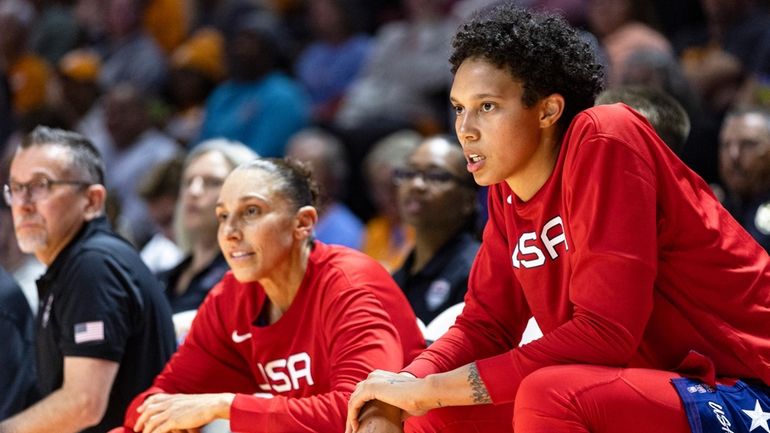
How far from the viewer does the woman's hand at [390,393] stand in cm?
293

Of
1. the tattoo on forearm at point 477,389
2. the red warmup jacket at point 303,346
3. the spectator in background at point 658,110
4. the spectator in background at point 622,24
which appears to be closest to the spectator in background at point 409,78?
the spectator in background at point 622,24

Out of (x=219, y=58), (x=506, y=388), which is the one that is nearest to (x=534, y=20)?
(x=506, y=388)

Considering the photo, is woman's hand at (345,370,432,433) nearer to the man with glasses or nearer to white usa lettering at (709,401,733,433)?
white usa lettering at (709,401,733,433)

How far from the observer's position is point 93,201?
14.2ft

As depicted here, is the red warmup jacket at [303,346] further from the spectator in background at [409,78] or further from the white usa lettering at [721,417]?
the spectator in background at [409,78]

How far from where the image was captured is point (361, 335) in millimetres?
3455

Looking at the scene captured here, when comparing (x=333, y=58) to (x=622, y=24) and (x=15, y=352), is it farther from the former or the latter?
(x=15, y=352)

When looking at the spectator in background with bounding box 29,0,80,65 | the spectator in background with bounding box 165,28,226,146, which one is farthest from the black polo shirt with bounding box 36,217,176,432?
the spectator in background with bounding box 29,0,80,65

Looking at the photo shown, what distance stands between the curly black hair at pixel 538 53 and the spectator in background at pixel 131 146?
5.10m

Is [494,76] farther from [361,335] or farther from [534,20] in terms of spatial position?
[361,335]

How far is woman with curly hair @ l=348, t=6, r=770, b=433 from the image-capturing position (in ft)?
8.89

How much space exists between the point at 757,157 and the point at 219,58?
478 cm

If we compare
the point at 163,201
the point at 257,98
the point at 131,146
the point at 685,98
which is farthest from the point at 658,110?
the point at 131,146

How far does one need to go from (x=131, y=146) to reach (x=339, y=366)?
17.1ft
